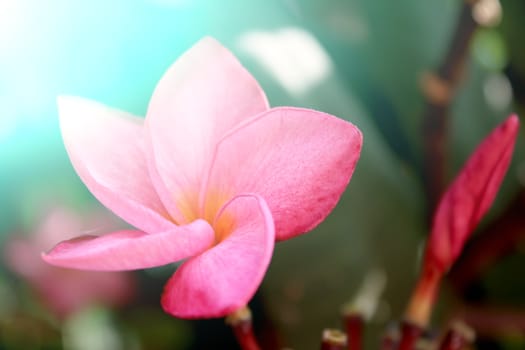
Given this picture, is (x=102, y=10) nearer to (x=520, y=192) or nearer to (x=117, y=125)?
(x=117, y=125)

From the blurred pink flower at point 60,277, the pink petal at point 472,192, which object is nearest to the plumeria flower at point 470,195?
the pink petal at point 472,192

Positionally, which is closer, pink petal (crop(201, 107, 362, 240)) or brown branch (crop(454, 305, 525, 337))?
pink petal (crop(201, 107, 362, 240))

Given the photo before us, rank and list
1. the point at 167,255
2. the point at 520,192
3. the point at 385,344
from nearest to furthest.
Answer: the point at 167,255 < the point at 385,344 < the point at 520,192

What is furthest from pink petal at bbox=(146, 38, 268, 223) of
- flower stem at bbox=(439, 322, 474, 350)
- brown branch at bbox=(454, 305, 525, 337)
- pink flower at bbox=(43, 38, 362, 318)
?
brown branch at bbox=(454, 305, 525, 337)

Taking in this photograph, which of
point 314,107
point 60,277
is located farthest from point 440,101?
point 60,277

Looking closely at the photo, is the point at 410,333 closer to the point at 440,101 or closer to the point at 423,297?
the point at 423,297

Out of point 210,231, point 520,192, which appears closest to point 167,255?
point 210,231

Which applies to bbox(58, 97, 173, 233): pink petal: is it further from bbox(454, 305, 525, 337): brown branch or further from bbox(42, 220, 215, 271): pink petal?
bbox(454, 305, 525, 337): brown branch
